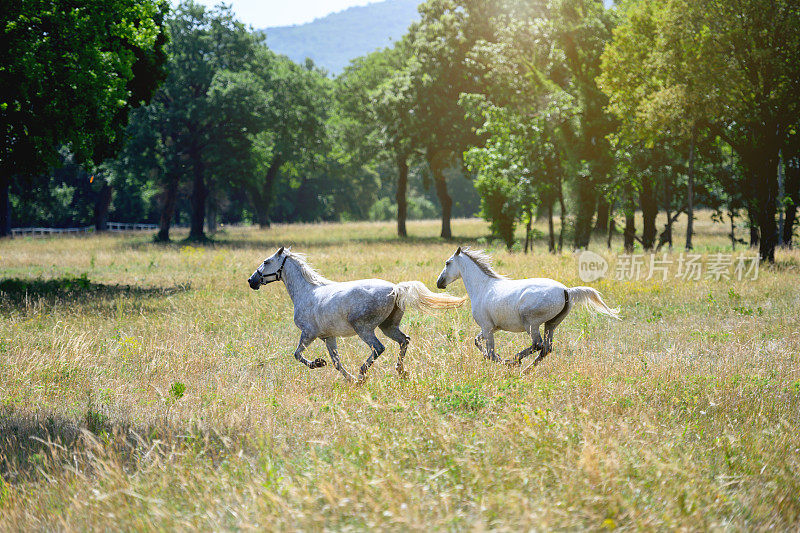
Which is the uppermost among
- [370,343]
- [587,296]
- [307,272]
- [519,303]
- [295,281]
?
[307,272]

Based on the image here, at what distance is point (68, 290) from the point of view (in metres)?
18.8

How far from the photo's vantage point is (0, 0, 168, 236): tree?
17.5 metres

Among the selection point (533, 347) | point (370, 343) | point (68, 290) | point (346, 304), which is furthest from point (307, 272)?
point (68, 290)

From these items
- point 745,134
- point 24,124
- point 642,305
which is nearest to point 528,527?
point 642,305

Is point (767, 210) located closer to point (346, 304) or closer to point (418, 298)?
point (418, 298)

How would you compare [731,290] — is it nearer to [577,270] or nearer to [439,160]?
[577,270]

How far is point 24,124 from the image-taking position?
18375 millimetres

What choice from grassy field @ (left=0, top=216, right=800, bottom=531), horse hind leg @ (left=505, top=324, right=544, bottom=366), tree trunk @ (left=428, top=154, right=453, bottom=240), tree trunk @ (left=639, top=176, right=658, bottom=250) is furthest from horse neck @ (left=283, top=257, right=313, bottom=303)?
tree trunk @ (left=428, top=154, right=453, bottom=240)

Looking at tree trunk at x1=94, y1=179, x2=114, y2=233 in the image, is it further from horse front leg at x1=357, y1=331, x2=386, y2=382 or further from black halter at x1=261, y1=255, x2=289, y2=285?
horse front leg at x1=357, y1=331, x2=386, y2=382

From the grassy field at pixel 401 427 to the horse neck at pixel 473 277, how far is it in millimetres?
913

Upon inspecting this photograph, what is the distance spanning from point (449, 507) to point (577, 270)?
53.1ft

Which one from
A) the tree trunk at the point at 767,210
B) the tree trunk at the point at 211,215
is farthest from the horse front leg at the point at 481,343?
the tree trunk at the point at 211,215

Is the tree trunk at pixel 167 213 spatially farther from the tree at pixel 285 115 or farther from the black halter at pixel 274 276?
the black halter at pixel 274 276

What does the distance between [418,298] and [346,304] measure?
936 millimetres
